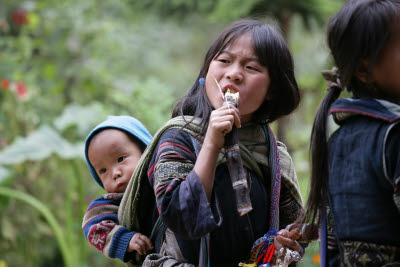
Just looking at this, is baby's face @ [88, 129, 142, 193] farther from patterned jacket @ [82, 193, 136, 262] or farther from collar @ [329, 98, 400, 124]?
collar @ [329, 98, 400, 124]

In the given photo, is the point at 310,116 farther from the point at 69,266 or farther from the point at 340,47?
the point at 340,47

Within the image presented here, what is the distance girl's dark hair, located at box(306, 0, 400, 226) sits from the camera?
4.01ft

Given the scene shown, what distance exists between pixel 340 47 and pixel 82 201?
3.45 m

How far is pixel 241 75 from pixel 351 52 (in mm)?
367

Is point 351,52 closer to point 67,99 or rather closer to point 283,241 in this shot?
point 283,241

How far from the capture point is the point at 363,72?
1286 millimetres

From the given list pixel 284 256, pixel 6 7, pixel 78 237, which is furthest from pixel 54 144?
pixel 284 256

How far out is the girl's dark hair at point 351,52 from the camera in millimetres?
1224

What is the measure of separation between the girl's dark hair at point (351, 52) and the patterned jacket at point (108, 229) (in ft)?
2.11

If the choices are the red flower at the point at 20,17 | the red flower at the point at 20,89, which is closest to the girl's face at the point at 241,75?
the red flower at the point at 20,89

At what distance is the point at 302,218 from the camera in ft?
4.88


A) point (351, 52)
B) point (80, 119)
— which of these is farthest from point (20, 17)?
point (351, 52)

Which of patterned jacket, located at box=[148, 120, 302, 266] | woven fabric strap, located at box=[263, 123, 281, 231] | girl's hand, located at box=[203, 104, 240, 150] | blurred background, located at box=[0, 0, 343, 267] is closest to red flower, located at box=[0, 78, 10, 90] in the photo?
blurred background, located at box=[0, 0, 343, 267]

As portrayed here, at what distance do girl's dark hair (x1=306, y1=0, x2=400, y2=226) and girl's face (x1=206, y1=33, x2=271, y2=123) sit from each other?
0.24 metres
